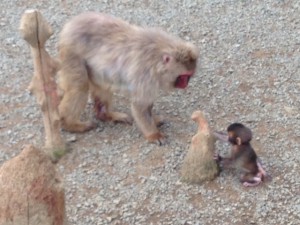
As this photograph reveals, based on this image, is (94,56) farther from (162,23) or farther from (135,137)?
(162,23)

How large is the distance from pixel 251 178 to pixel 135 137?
104cm

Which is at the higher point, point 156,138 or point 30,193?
point 30,193

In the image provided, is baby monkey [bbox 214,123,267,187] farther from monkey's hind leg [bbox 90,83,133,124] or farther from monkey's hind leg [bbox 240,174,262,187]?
monkey's hind leg [bbox 90,83,133,124]

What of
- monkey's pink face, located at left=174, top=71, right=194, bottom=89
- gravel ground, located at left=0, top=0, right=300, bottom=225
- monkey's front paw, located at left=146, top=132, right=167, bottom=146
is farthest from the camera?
monkey's front paw, located at left=146, top=132, right=167, bottom=146

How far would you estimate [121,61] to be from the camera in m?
5.57

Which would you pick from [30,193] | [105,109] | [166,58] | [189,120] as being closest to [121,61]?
[166,58]

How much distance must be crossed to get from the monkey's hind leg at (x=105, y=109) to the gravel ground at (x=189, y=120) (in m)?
0.07

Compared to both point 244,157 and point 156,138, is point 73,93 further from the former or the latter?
point 244,157

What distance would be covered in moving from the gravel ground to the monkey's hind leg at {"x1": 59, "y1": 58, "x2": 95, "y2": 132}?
0.52 ft

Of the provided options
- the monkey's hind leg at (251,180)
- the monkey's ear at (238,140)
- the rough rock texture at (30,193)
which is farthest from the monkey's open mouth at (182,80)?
the rough rock texture at (30,193)

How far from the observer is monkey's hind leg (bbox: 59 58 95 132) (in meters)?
5.60

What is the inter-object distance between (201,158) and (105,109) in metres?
1.10

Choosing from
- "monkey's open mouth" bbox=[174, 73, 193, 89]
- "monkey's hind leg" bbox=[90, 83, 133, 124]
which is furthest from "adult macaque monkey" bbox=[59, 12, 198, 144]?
"monkey's hind leg" bbox=[90, 83, 133, 124]

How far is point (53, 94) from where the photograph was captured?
526 centimetres
